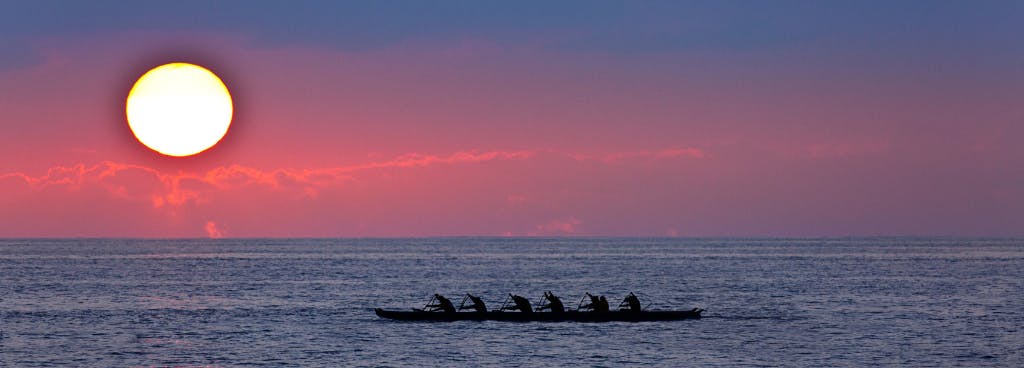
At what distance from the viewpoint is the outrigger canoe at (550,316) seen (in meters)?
68.8

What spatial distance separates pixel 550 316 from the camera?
6956cm

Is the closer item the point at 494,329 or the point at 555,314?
the point at 494,329

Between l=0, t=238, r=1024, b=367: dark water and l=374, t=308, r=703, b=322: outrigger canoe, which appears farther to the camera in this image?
l=374, t=308, r=703, b=322: outrigger canoe

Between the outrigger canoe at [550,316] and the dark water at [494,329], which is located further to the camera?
the outrigger canoe at [550,316]

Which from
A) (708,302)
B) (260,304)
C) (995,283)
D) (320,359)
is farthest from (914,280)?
(320,359)

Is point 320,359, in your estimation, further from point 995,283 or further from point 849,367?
point 995,283

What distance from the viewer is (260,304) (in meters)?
88.4

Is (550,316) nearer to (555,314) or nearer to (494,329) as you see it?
(555,314)

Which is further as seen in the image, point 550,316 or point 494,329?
point 550,316

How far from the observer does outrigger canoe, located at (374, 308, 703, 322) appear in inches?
2709

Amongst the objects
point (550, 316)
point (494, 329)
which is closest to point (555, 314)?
point (550, 316)

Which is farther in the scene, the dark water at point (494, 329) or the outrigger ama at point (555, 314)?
the outrigger ama at point (555, 314)

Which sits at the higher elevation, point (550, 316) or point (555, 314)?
point (555, 314)

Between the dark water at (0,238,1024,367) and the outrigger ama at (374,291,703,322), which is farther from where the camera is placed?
the outrigger ama at (374,291,703,322)
